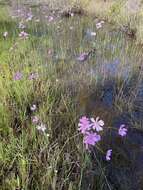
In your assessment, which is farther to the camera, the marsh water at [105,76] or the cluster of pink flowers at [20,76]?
the cluster of pink flowers at [20,76]

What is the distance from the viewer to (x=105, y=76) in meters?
4.40

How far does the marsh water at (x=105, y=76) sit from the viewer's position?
2.82m

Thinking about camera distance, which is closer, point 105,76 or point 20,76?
point 20,76

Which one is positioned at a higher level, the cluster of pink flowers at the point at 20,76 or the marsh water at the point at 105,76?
the cluster of pink flowers at the point at 20,76

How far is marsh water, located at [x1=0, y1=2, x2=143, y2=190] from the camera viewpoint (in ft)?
9.24

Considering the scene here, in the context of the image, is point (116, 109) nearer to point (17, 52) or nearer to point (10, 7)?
point (17, 52)

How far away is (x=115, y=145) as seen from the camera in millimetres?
2967

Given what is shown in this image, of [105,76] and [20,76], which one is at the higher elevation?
[20,76]

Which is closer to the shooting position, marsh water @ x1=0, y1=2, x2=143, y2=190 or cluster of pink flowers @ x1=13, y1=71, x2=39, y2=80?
marsh water @ x1=0, y1=2, x2=143, y2=190

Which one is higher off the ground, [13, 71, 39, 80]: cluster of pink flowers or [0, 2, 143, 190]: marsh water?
[13, 71, 39, 80]: cluster of pink flowers

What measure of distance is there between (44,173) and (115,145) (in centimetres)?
81

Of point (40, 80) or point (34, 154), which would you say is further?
point (40, 80)

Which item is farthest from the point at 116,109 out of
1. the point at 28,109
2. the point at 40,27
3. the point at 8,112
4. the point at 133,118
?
the point at 40,27

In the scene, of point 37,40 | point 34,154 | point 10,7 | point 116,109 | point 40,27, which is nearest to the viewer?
point 34,154
